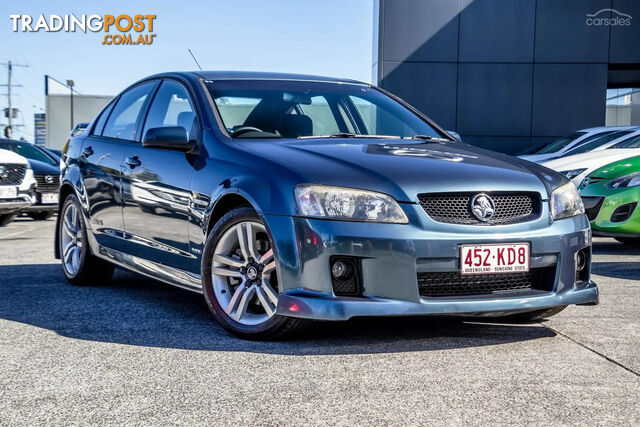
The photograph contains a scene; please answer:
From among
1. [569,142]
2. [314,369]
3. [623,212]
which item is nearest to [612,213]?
[623,212]

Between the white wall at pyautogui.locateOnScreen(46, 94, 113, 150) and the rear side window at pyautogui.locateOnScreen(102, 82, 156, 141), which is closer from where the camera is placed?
the rear side window at pyautogui.locateOnScreen(102, 82, 156, 141)

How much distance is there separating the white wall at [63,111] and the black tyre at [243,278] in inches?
1446

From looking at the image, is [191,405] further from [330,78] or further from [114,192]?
[330,78]

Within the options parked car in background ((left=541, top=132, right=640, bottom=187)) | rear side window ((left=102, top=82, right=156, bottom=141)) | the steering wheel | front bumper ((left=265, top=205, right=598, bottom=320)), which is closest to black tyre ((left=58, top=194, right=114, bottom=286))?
rear side window ((left=102, top=82, right=156, bottom=141))

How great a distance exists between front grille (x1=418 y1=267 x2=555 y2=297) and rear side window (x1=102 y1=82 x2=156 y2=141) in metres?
2.56

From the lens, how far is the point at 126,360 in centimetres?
400

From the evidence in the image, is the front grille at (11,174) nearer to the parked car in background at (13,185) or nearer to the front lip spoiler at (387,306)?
the parked car in background at (13,185)

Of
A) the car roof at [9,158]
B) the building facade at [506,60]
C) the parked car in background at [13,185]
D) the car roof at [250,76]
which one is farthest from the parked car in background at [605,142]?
the building facade at [506,60]

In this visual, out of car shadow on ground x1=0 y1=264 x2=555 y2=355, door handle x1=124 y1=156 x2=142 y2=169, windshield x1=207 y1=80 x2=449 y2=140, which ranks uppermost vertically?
windshield x1=207 y1=80 x2=449 y2=140

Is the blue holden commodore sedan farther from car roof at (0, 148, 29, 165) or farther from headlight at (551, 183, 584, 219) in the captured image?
car roof at (0, 148, 29, 165)

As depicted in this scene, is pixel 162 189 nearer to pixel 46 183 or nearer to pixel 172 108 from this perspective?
pixel 172 108

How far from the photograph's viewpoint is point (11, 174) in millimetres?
13297

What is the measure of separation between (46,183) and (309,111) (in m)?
10.8

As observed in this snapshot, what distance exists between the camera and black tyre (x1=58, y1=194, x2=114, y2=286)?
648 cm
